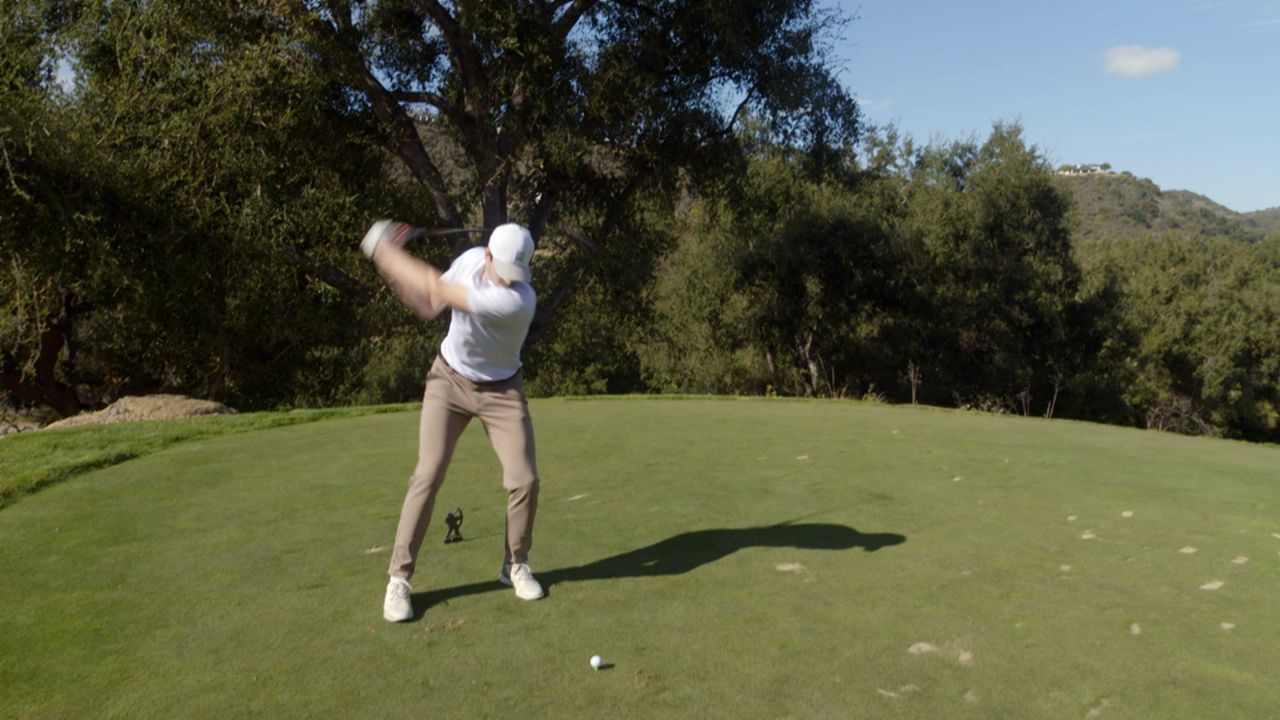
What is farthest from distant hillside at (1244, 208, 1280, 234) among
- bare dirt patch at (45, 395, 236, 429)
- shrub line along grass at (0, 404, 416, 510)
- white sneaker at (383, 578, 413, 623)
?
white sneaker at (383, 578, 413, 623)

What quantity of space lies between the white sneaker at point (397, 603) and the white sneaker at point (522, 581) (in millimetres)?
502

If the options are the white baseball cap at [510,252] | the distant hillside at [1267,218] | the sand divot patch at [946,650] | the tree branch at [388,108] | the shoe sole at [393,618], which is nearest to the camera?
the sand divot patch at [946,650]

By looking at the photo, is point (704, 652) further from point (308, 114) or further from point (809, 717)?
point (308, 114)

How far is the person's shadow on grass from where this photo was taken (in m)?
4.88

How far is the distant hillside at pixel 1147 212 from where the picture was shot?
93562mm

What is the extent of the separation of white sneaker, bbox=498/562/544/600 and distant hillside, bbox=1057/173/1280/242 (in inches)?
3365

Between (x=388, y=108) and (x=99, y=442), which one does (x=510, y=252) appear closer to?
(x=99, y=442)

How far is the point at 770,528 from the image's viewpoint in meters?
5.95

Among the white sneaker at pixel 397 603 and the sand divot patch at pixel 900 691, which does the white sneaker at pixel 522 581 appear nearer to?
the white sneaker at pixel 397 603

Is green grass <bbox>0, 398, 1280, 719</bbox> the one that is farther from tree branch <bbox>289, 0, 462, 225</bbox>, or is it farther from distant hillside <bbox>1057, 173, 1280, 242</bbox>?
distant hillside <bbox>1057, 173, 1280, 242</bbox>

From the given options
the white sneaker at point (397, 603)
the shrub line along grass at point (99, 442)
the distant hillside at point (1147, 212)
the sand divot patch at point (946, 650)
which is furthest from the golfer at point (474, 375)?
the distant hillside at point (1147, 212)

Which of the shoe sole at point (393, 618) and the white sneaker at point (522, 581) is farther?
the white sneaker at point (522, 581)

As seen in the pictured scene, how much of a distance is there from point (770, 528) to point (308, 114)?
1443 cm

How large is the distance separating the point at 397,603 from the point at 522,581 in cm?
60
